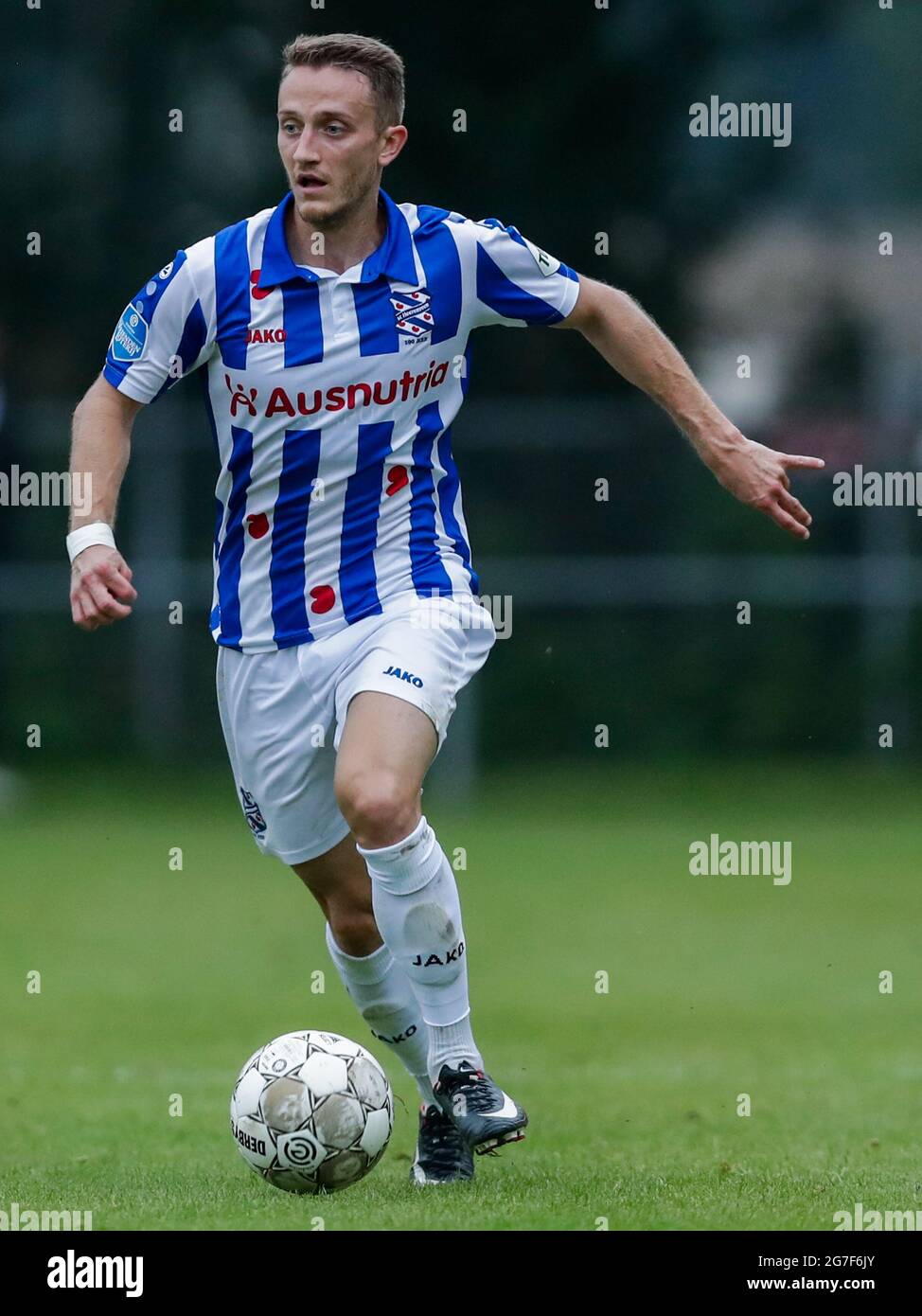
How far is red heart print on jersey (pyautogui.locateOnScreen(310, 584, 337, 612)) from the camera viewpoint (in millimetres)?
5602

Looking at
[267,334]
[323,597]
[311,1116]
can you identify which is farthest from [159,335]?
[311,1116]

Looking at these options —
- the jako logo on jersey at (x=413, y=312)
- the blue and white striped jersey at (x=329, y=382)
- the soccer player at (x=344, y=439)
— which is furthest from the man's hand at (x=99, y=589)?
the jako logo on jersey at (x=413, y=312)

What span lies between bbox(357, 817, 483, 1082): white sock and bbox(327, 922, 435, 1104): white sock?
18.3 inches

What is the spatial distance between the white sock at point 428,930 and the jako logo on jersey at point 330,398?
1.16 meters

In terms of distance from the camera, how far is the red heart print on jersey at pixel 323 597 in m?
5.60

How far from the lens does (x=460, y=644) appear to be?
554cm

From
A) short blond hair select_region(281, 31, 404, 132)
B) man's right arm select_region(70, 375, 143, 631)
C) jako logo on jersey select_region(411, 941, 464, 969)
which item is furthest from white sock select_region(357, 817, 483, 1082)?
short blond hair select_region(281, 31, 404, 132)

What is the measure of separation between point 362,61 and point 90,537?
1.43 meters

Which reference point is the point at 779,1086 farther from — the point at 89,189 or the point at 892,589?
the point at 89,189

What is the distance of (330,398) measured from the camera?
18.2 ft

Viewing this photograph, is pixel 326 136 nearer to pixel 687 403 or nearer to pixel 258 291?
pixel 258 291

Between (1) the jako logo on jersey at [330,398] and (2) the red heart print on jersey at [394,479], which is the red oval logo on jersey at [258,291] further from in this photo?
(2) the red heart print on jersey at [394,479]
